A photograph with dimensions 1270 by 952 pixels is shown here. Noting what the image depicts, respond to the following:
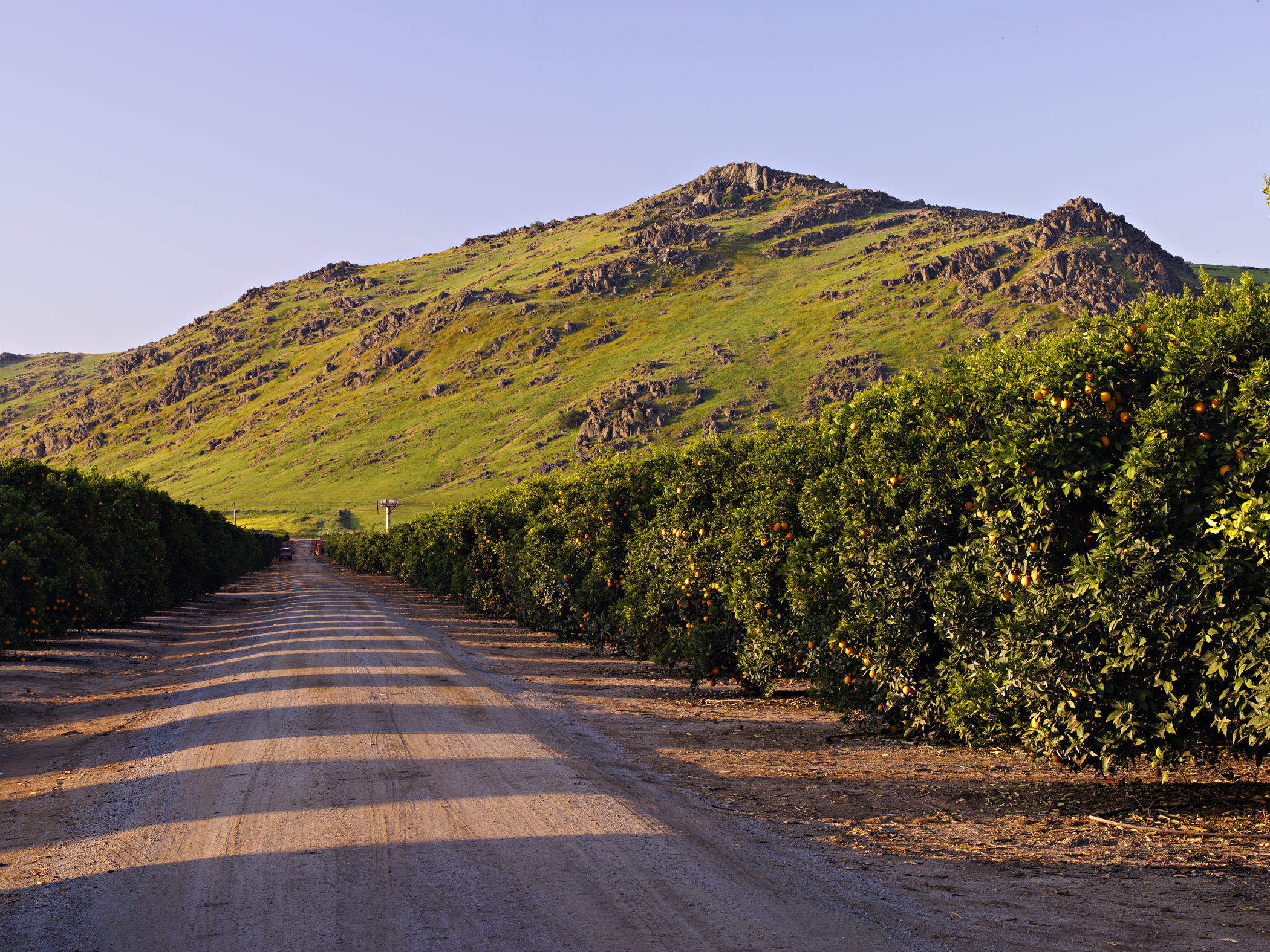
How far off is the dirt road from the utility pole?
430 ft

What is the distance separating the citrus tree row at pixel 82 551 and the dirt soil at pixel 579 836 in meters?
6.04

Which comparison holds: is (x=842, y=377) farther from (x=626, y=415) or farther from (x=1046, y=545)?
(x=1046, y=545)

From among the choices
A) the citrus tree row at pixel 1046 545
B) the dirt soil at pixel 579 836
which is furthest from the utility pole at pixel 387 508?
the citrus tree row at pixel 1046 545

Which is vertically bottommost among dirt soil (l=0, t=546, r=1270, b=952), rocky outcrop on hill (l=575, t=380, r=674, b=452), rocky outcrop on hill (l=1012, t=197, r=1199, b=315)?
dirt soil (l=0, t=546, r=1270, b=952)

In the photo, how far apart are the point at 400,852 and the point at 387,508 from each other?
5767 inches

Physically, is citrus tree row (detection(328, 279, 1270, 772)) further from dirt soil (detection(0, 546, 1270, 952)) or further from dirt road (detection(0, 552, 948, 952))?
dirt road (detection(0, 552, 948, 952))

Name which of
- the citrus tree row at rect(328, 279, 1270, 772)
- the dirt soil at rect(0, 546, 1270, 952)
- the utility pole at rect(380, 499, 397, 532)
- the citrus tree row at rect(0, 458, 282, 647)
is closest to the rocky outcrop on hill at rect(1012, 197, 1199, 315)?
the utility pole at rect(380, 499, 397, 532)

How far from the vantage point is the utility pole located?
143850 millimetres

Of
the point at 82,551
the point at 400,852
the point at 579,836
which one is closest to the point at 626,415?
the point at 82,551

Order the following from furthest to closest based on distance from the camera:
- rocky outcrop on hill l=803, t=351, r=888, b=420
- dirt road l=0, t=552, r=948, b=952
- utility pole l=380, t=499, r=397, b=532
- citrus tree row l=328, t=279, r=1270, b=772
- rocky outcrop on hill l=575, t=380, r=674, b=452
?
rocky outcrop on hill l=575, t=380, r=674, b=452 < rocky outcrop on hill l=803, t=351, r=888, b=420 < utility pole l=380, t=499, r=397, b=532 < citrus tree row l=328, t=279, r=1270, b=772 < dirt road l=0, t=552, r=948, b=952

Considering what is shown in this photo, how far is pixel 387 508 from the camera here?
14788 cm

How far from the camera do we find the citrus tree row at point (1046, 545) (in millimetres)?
7035

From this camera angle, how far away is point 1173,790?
8.70 m

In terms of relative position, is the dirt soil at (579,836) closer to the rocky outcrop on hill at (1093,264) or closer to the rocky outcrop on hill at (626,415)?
the rocky outcrop on hill at (626,415)
